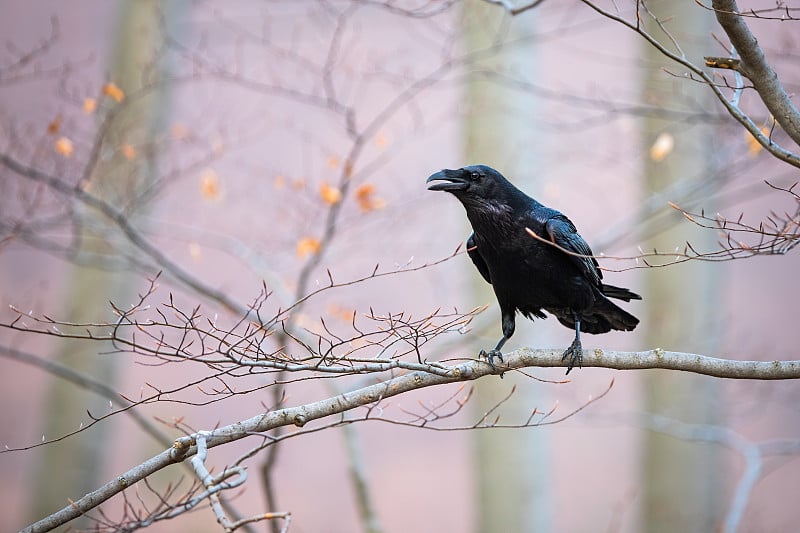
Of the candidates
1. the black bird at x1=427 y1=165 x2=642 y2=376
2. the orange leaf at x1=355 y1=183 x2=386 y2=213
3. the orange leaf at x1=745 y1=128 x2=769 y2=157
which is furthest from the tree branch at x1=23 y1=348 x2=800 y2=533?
the orange leaf at x1=745 y1=128 x2=769 y2=157

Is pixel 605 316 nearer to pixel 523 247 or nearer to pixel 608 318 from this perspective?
pixel 608 318

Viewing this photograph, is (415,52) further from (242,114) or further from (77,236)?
(77,236)

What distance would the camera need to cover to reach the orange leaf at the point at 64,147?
4.77 metres

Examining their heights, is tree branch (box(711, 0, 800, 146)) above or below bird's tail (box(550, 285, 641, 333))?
above

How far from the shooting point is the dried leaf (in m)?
5.25

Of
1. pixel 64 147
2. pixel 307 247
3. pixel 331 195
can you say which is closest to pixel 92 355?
pixel 64 147

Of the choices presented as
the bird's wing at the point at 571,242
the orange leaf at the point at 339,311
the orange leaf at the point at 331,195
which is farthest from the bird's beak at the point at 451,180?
the orange leaf at the point at 339,311

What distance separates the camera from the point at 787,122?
2.44 metres

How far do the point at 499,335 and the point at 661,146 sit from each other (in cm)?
180

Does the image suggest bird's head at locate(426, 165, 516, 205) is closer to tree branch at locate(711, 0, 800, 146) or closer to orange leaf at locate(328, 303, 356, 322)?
tree branch at locate(711, 0, 800, 146)

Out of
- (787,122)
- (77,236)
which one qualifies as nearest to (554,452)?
(77,236)

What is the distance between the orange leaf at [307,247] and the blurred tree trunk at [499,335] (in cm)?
134

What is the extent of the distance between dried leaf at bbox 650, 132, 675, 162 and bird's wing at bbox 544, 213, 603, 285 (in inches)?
80.4

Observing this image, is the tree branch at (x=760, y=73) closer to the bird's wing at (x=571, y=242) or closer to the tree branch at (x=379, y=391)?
the tree branch at (x=379, y=391)
